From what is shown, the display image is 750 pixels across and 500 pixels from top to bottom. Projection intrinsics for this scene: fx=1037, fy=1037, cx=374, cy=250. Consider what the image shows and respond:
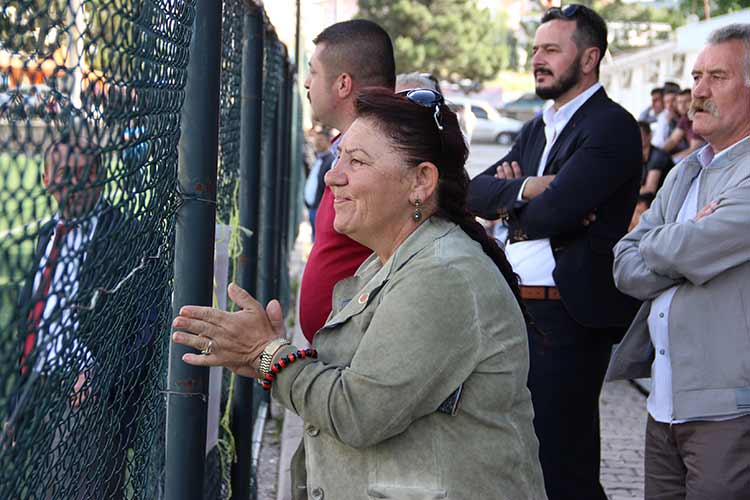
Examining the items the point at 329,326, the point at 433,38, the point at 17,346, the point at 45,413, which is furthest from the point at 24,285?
the point at 433,38

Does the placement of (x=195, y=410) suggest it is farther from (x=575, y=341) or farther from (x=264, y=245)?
(x=264, y=245)

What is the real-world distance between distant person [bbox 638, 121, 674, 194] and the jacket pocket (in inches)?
361

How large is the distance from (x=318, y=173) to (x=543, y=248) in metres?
7.89

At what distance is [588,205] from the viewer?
13.7 feet

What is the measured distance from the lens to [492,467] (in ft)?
7.59

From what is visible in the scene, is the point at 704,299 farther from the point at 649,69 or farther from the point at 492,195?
the point at 649,69

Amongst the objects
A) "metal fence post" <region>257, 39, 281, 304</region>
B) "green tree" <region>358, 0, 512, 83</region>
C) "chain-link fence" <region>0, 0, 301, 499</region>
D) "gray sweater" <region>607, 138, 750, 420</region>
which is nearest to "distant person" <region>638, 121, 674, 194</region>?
"metal fence post" <region>257, 39, 281, 304</region>

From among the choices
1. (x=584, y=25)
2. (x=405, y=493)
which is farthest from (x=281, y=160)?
(x=405, y=493)

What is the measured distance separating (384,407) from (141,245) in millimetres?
643

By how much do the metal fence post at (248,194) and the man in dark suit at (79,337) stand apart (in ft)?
6.74

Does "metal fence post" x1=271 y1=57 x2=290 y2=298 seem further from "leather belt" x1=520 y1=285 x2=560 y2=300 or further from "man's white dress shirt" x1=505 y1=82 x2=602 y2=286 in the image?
"leather belt" x1=520 y1=285 x2=560 y2=300

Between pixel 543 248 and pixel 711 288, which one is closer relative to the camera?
pixel 711 288

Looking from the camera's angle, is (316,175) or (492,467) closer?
(492,467)

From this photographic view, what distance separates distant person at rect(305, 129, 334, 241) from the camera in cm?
1170
